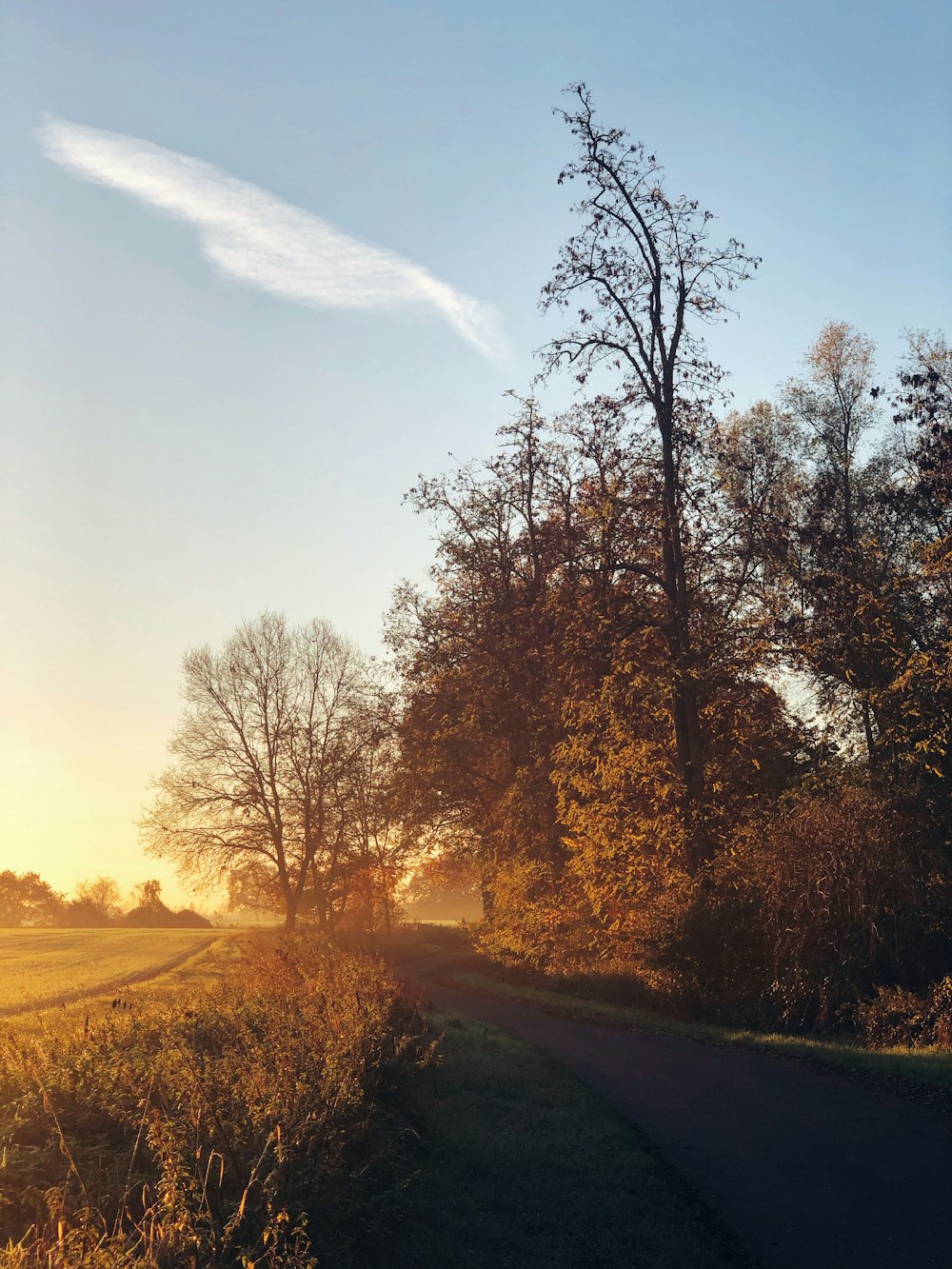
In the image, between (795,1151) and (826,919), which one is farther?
(826,919)

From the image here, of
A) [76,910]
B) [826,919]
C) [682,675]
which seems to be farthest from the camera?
[76,910]

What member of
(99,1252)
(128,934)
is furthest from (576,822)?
(128,934)

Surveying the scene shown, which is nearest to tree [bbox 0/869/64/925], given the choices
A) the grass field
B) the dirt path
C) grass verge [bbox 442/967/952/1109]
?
the grass field

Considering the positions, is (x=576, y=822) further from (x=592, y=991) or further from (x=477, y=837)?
(x=477, y=837)

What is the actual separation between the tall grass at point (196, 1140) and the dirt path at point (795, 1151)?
2986 mm

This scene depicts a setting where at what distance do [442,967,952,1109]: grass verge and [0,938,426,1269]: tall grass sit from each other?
620 centimetres

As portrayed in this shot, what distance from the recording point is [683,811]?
22297mm

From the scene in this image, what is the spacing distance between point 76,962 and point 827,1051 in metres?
→ 32.5

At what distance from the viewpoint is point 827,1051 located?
14203mm

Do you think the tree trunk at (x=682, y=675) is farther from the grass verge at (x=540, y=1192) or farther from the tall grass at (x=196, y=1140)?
the tall grass at (x=196, y=1140)

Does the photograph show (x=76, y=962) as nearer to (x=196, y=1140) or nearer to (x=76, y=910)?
(x=196, y=1140)

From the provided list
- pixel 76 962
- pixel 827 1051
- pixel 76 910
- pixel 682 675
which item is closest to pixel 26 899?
pixel 76 910

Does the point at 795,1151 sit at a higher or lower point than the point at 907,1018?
lower

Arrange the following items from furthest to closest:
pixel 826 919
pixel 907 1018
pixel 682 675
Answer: pixel 682 675 → pixel 826 919 → pixel 907 1018
